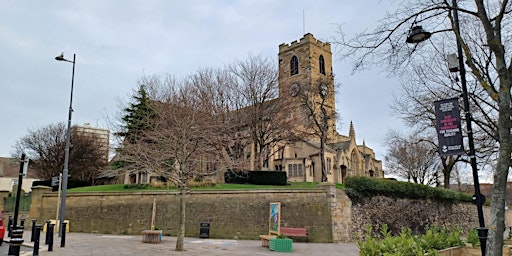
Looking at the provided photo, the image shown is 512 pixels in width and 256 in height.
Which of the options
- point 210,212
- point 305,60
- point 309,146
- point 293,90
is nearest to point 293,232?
point 210,212

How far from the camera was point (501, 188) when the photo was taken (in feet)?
22.2

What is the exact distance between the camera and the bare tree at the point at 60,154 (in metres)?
40.0

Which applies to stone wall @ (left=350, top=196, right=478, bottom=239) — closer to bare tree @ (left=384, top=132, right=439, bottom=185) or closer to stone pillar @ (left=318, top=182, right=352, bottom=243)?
stone pillar @ (left=318, top=182, right=352, bottom=243)

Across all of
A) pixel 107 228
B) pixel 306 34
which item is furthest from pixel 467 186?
pixel 107 228

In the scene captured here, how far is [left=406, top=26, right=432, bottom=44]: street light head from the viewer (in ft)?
27.2

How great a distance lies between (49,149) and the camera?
4044 cm

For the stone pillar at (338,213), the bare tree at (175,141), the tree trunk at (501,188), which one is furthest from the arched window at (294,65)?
the tree trunk at (501,188)

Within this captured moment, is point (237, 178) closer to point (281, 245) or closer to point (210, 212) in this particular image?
point (210, 212)

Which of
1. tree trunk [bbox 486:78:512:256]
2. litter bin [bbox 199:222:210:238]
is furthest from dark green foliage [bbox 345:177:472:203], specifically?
tree trunk [bbox 486:78:512:256]

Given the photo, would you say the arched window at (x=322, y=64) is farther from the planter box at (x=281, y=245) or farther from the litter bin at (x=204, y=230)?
the planter box at (x=281, y=245)

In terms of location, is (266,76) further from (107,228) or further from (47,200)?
(47,200)

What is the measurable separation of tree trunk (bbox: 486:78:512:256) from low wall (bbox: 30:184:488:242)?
1242 centimetres

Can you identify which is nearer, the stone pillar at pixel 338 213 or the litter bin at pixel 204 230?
the stone pillar at pixel 338 213

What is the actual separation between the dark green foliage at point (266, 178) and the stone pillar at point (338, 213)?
32.1 feet
